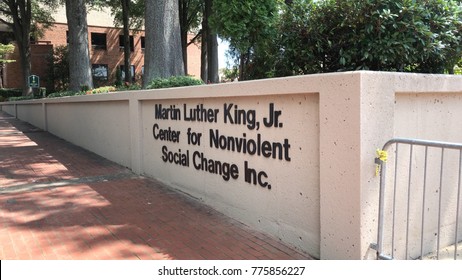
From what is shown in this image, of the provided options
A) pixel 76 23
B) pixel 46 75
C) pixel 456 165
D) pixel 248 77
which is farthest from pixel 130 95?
pixel 46 75

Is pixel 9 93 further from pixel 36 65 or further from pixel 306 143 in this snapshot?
pixel 306 143

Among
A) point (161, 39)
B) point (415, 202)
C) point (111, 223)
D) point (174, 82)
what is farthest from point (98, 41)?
point (415, 202)

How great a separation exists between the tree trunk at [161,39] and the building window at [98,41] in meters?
36.8

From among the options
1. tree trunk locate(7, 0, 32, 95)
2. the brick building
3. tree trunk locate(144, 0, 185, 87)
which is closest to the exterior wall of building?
the brick building

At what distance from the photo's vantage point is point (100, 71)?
43250 millimetres

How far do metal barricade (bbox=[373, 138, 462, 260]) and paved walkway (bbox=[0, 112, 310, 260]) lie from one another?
0.89m

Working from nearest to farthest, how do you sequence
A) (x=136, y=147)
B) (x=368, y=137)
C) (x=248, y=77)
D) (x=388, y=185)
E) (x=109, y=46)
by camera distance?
(x=368, y=137)
(x=388, y=185)
(x=136, y=147)
(x=248, y=77)
(x=109, y=46)

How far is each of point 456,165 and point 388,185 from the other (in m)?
1.17

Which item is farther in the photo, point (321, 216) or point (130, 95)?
point (130, 95)

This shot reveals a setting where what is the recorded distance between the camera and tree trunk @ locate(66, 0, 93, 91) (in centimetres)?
1644

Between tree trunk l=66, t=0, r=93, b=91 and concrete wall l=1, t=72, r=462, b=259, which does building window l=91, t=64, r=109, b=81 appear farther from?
concrete wall l=1, t=72, r=462, b=259

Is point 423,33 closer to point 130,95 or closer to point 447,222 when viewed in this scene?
point 447,222

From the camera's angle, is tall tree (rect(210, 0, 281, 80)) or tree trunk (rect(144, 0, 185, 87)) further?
tall tree (rect(210, 0, 281, 80))

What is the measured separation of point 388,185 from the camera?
→ 348cm
